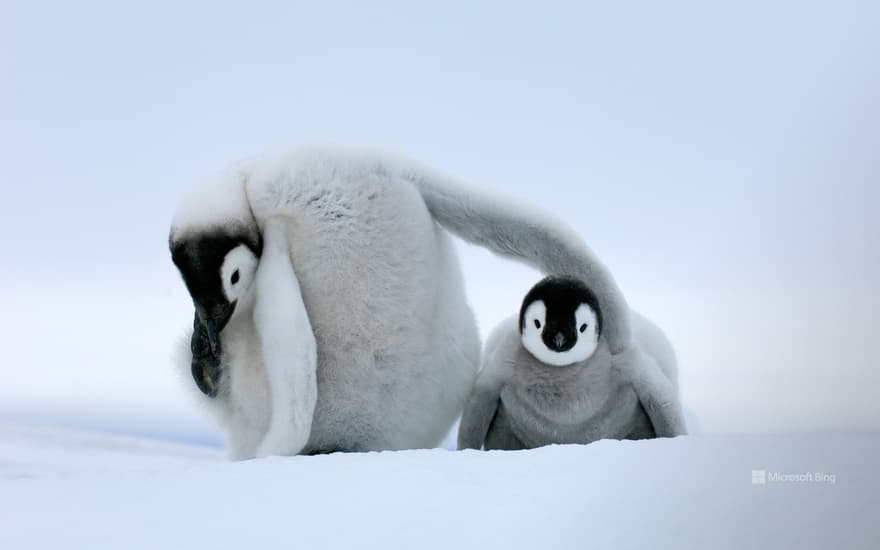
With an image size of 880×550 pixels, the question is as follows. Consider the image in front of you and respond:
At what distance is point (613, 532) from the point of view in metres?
1.44

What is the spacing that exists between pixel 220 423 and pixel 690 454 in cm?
168

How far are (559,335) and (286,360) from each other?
82 cm

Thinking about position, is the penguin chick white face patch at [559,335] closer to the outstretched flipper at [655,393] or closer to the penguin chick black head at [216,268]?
the outstretched flipper at [655,393]

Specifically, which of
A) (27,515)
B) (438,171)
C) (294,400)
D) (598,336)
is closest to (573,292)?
→ (598,336)

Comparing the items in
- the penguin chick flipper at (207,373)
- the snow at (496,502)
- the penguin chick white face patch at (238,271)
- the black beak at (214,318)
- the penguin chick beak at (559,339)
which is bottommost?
the snow at (496,502)

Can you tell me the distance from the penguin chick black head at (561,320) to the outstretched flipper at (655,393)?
0.15 metres

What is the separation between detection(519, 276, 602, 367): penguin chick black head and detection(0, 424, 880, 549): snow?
0.82 meters

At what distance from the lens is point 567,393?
3.00 meters

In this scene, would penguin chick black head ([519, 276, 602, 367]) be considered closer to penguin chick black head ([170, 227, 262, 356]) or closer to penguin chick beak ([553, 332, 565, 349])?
penguin chick beak ([553, 332, 565, 349])

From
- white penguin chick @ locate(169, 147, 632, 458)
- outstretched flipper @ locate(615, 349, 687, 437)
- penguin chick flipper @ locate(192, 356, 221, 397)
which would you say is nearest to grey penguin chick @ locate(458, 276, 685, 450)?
outstretched flipper @ locate(615, 349, 687, 437)

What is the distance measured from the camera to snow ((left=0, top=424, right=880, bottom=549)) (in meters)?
1.44

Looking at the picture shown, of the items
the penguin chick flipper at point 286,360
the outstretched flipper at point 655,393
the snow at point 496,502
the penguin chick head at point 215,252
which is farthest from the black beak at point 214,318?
the outstretched flipper at point 655,393

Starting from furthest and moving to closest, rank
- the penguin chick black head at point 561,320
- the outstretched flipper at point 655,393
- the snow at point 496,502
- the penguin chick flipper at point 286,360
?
the outstretched flipper at point 655,393, the penguin chick black head at point 561,320, the penguin chick flipper at point 286,360, the snow at point 496,502

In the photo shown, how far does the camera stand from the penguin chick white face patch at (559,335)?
285 cm
